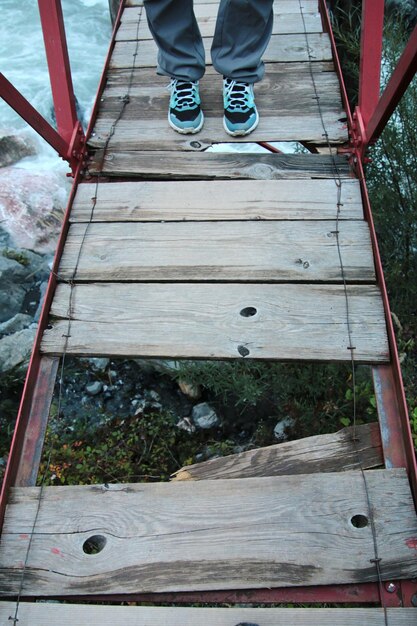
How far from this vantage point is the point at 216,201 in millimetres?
2209

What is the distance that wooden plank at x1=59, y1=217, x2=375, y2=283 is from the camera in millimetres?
1993

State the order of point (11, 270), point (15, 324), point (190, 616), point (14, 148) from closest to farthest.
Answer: point (190, 616), point (15, 324), point (11, 270), point (14, 148)

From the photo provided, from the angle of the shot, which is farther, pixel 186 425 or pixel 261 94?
pixel 186 425

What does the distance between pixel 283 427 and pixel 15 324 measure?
1.69 m

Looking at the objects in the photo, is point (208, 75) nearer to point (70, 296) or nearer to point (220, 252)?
point (220, 252)

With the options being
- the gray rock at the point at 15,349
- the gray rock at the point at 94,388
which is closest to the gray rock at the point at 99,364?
the gray rock at the point at 94,388

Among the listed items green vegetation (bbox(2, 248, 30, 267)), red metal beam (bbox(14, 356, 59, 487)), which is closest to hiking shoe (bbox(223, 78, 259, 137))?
red metal beam (bbox(14, 356, 59, 487))

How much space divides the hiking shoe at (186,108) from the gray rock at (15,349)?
141cm

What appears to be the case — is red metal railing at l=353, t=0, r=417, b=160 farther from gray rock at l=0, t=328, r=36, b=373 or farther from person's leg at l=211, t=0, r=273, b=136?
gray rock at l=0, t=328, r=36, b=373

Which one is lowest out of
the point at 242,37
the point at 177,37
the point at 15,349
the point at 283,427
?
the point at 283,427

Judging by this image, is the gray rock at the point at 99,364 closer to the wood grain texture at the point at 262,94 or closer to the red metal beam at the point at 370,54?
the wood grain texture at the point at 262,94

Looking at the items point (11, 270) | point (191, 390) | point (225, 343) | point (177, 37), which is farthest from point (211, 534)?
point (11, 270)

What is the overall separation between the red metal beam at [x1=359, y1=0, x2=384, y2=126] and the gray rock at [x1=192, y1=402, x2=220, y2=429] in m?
1.51

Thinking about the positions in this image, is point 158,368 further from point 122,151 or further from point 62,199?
point 62,199
